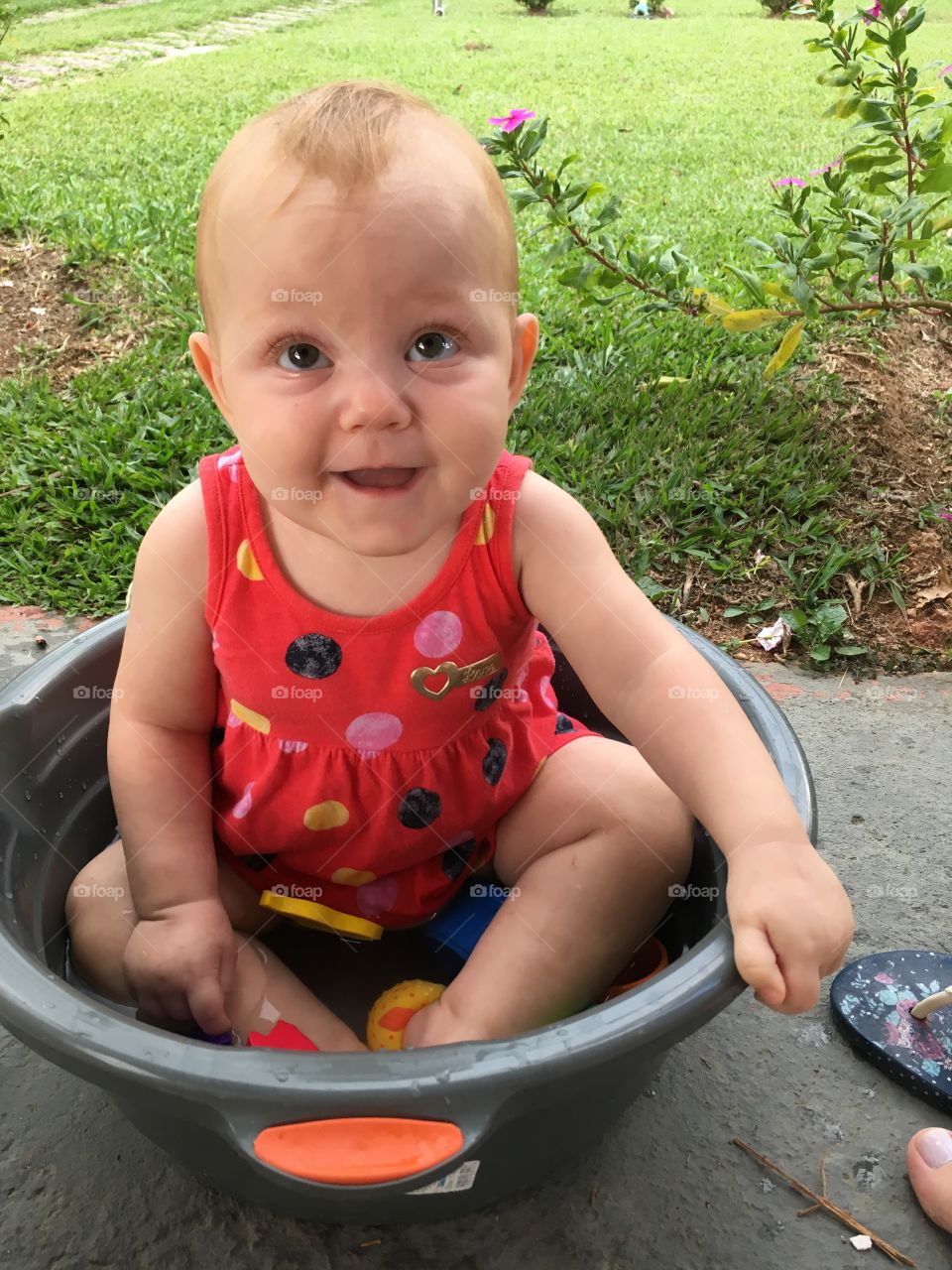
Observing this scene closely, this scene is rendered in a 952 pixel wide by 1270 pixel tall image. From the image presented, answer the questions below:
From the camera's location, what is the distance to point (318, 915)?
1.36 meters

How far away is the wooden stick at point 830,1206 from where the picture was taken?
115 cm

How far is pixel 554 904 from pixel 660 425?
4.56ft

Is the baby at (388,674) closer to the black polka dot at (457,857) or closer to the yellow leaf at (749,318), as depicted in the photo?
the black polka dot at (457,857)

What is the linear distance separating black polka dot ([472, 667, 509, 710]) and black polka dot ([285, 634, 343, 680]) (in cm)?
17

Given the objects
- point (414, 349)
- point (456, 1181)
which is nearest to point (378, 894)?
point (456, 1181)

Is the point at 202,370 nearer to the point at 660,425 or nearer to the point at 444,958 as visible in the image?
the point at 444,958

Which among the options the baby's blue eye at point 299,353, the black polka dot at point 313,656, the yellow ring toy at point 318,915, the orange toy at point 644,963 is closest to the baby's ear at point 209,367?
the baby's blue eye at point 299,353

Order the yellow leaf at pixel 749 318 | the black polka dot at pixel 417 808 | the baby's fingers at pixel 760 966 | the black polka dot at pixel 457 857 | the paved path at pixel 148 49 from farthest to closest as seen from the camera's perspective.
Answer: the paved path at pixel 148 49, the yellow leaf at pixel 749 318, the black polka dot at pixel 457 857, the black polka dot at pixel 417 808, the baby's fingers at pixel 760 966

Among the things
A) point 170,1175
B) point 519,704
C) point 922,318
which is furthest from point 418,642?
point 922,318

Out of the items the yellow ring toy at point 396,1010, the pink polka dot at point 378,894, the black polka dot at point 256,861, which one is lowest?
the yellow ring toy at point 396,1010

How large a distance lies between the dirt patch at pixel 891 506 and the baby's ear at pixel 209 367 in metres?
1.14

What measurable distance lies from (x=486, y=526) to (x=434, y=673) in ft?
0.56

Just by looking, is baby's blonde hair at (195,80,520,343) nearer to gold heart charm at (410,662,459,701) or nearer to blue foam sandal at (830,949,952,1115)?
gold heart charm at (410,662,459,701)

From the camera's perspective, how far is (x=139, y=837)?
50.3 inches
